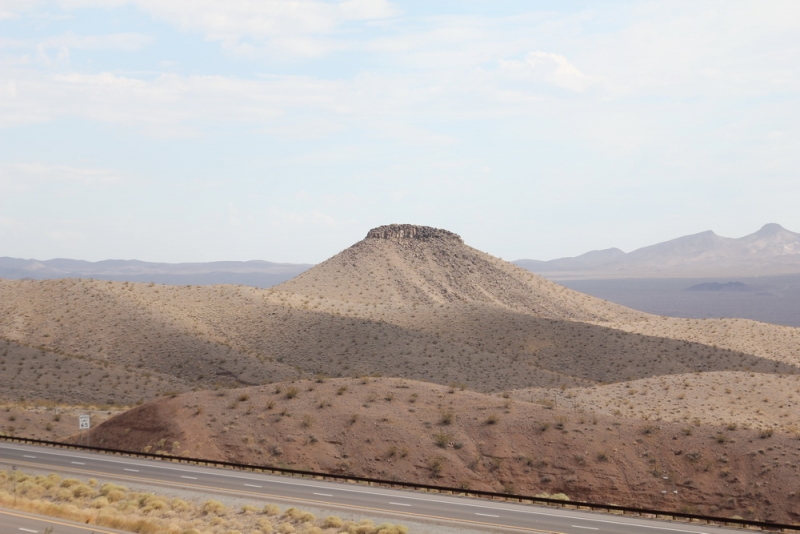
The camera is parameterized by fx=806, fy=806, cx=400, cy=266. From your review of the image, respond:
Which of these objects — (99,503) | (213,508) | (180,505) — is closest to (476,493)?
(213,508)

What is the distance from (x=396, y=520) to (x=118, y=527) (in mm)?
7913

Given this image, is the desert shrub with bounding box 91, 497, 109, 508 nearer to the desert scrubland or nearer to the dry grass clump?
the dry grass clump

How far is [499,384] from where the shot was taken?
64.6 metres

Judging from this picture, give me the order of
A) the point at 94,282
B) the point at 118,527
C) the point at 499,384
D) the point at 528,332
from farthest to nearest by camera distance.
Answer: the point at 94,282 < the point at 528,332 < the point at 499,384 < the point at 118,527

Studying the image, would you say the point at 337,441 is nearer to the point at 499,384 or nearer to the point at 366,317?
the point at 499,384

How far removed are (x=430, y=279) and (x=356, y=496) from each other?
101 m

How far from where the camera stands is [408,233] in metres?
148

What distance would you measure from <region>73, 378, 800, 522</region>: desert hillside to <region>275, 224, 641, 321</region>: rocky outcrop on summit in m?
70.7

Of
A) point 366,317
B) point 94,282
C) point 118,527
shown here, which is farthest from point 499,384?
point 94,282

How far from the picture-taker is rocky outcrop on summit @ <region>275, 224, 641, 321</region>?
390ft

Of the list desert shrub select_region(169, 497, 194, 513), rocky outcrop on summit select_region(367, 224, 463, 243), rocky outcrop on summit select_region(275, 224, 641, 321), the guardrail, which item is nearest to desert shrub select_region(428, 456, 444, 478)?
the guardrail

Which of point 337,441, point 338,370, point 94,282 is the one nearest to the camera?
point 337,441

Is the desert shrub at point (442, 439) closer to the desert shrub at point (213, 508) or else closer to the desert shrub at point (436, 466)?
the desert shrub at point (436, 466)

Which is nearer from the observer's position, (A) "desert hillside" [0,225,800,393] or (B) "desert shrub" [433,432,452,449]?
(B) "desert shrub" [433,432,452,449]
